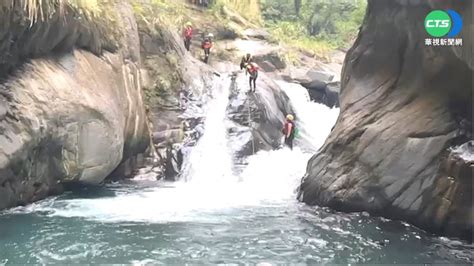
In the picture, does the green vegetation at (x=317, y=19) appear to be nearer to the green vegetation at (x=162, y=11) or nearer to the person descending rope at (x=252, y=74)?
the green vegetation at (x=162, y=11)

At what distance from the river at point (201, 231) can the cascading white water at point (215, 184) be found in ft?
0.12

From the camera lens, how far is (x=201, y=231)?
26.0 feet

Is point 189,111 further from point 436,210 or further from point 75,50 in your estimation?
point 436,210

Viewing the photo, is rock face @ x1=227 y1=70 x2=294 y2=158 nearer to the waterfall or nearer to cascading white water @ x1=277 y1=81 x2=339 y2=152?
the waterfall

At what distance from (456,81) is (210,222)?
192 inches

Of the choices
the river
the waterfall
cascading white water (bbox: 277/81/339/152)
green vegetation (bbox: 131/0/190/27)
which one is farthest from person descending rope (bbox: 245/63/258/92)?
the river

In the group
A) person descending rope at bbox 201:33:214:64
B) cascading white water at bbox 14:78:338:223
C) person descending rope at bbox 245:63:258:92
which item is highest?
person descending rope at bbox 201:33:214:64

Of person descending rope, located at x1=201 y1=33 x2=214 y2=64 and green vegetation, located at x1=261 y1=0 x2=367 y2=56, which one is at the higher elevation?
green vegetation, located at x1=261 y1=0 x2=367 y2=56

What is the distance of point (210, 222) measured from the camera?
8578 millimetres

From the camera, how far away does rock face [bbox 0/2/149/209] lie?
29.5 ft

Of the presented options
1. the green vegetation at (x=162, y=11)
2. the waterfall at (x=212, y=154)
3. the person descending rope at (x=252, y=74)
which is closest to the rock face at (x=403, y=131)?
the waterfall at (x=212, y=154)

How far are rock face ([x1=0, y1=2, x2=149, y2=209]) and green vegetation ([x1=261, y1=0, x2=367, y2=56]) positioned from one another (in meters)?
19.6

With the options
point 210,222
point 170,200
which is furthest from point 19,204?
point 210,222

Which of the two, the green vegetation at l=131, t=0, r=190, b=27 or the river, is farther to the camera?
the green vegetation at l=131, t=0, r=190, b=27
